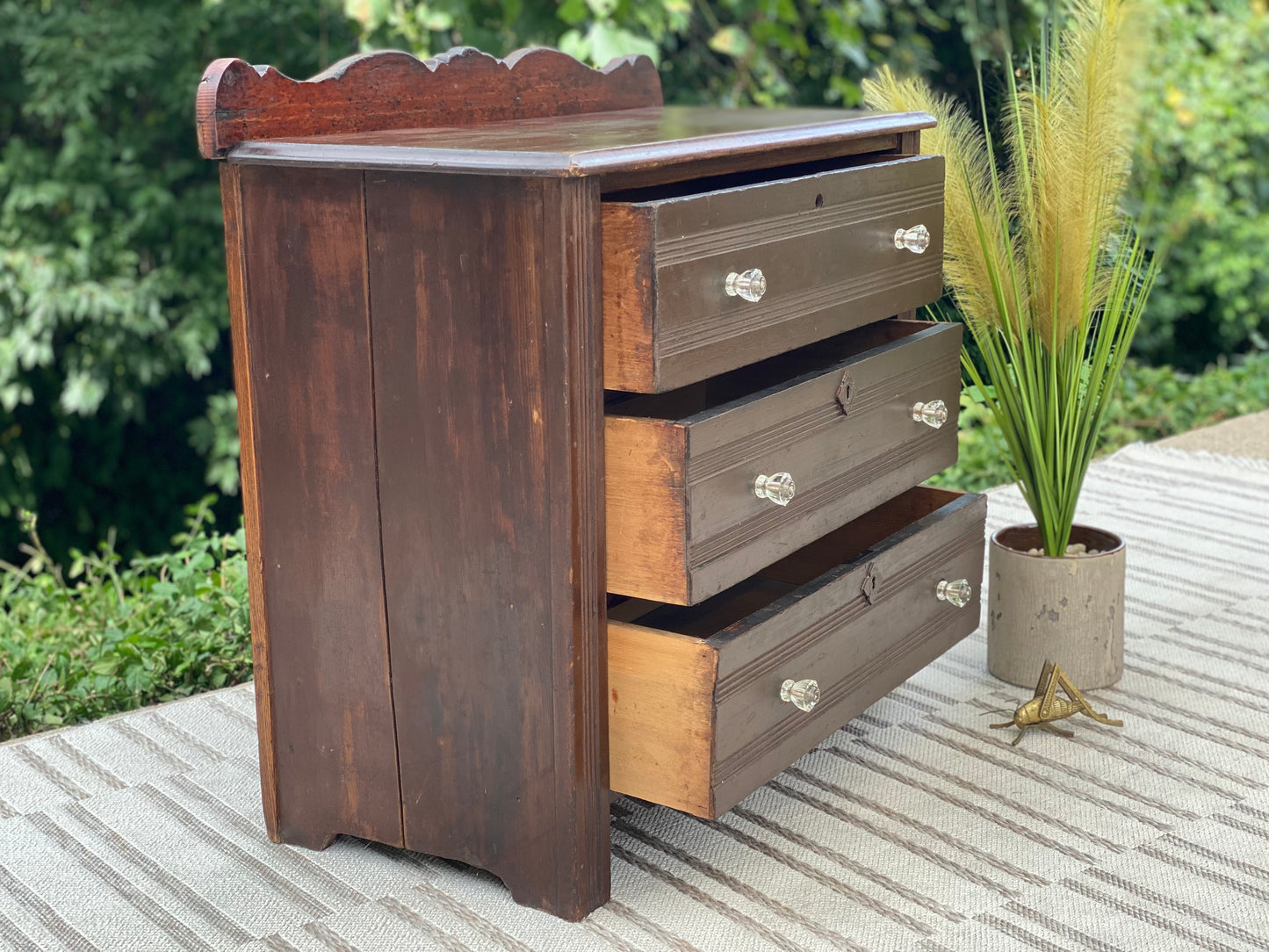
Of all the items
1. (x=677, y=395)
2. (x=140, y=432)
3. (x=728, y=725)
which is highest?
(x=677, y=395)

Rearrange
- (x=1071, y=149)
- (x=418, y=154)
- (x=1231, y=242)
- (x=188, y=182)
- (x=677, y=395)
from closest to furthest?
(x=418, y=154), (x=1071, y=149), (x=677, y=395), (x=188, y=182), (x=1231, y=242)

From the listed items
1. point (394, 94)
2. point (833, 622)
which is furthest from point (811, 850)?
point (394, 94)

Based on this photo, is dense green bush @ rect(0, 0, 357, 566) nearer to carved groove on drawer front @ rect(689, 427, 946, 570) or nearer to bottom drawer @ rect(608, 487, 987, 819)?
bottom drawer @ rect(608, 487, 987, 819)

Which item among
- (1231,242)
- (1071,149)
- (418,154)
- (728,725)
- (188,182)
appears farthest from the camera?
(1231,242)

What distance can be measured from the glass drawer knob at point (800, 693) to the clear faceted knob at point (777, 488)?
24cm

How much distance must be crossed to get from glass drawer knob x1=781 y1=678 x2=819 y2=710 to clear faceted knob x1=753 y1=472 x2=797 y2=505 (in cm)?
24

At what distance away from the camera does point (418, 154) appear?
158cm

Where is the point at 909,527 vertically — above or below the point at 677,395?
below

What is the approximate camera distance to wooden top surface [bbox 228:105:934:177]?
1528 mm

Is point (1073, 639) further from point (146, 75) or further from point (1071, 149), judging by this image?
point (146, 75)

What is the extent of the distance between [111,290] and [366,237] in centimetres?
351

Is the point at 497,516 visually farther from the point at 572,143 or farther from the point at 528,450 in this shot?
the point at 572,143

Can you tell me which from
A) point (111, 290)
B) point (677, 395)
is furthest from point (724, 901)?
point (111, 290)

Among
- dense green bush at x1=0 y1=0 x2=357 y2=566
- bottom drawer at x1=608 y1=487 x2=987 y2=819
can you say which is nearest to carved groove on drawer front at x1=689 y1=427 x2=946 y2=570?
bottom drawer at x1=608 y1=487 x2=987 y2=819
